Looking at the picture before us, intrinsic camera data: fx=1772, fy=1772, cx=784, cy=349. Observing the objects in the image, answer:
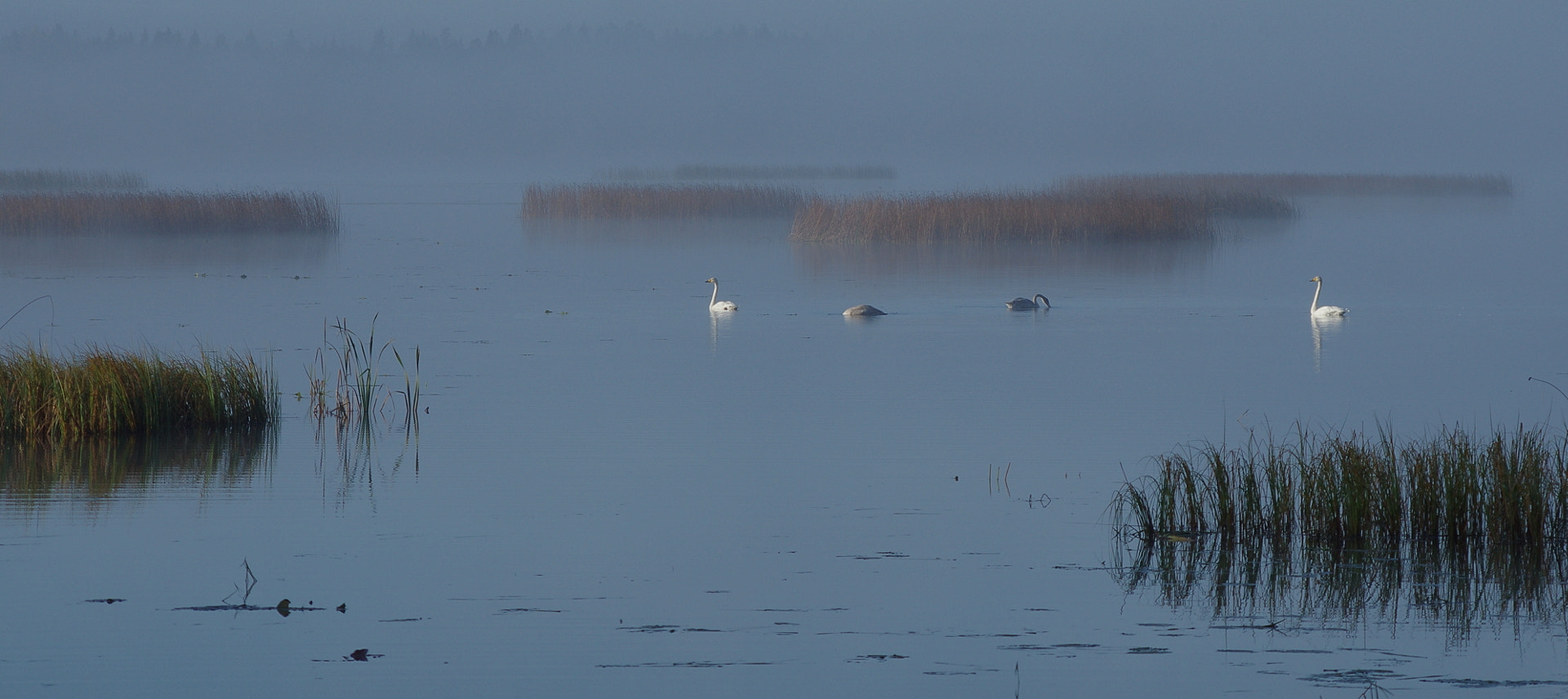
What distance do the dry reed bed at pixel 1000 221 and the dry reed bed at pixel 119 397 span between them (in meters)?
21.0

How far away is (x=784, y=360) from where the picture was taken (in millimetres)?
15570

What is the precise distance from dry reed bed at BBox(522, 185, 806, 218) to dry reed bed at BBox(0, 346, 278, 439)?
1159 inches

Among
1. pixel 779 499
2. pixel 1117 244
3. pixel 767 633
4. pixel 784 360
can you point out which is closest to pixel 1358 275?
pixel 1117 244

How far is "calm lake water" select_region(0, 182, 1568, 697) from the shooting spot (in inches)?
228

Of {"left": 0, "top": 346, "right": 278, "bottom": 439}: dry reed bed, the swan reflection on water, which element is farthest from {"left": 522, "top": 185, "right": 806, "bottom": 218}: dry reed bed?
{"left": 0, "top": 346, "right": 278, "bottom": 439}: dry reed bed

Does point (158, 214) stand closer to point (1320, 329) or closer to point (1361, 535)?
point (1320, 329)

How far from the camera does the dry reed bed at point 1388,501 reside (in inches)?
287

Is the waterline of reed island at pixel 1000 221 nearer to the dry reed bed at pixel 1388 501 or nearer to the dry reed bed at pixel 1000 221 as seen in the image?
the dry reed bed at pixel 1000 221

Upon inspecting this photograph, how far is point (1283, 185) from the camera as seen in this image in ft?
181

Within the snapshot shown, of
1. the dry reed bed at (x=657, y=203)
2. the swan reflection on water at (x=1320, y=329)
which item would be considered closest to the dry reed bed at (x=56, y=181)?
the dry reed bed at (x=657, y=203)

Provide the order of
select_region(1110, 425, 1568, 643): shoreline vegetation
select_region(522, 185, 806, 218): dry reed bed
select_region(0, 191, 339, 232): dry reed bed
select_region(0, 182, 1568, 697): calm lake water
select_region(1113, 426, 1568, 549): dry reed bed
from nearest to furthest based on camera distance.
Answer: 1. select_region(0, 182, 1568, 697): calm lake water
2. select_region(1110, 425, 1568, 643): shoreline vegetation
3. select_region(1113, 426, 1568, 549): dry reed bed
4. select_region(0, 191, 339, 232): dry reed bed
5. select_region(522, 185, 806, 218): dry reed bed

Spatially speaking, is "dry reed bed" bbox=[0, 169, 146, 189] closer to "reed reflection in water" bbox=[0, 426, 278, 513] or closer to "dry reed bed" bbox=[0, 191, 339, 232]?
"dry reed bed" bbox=[0, 191, 339, 232]

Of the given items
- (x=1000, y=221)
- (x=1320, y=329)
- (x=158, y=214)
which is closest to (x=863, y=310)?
(x=1320, y=329)

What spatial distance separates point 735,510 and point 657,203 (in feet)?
107
